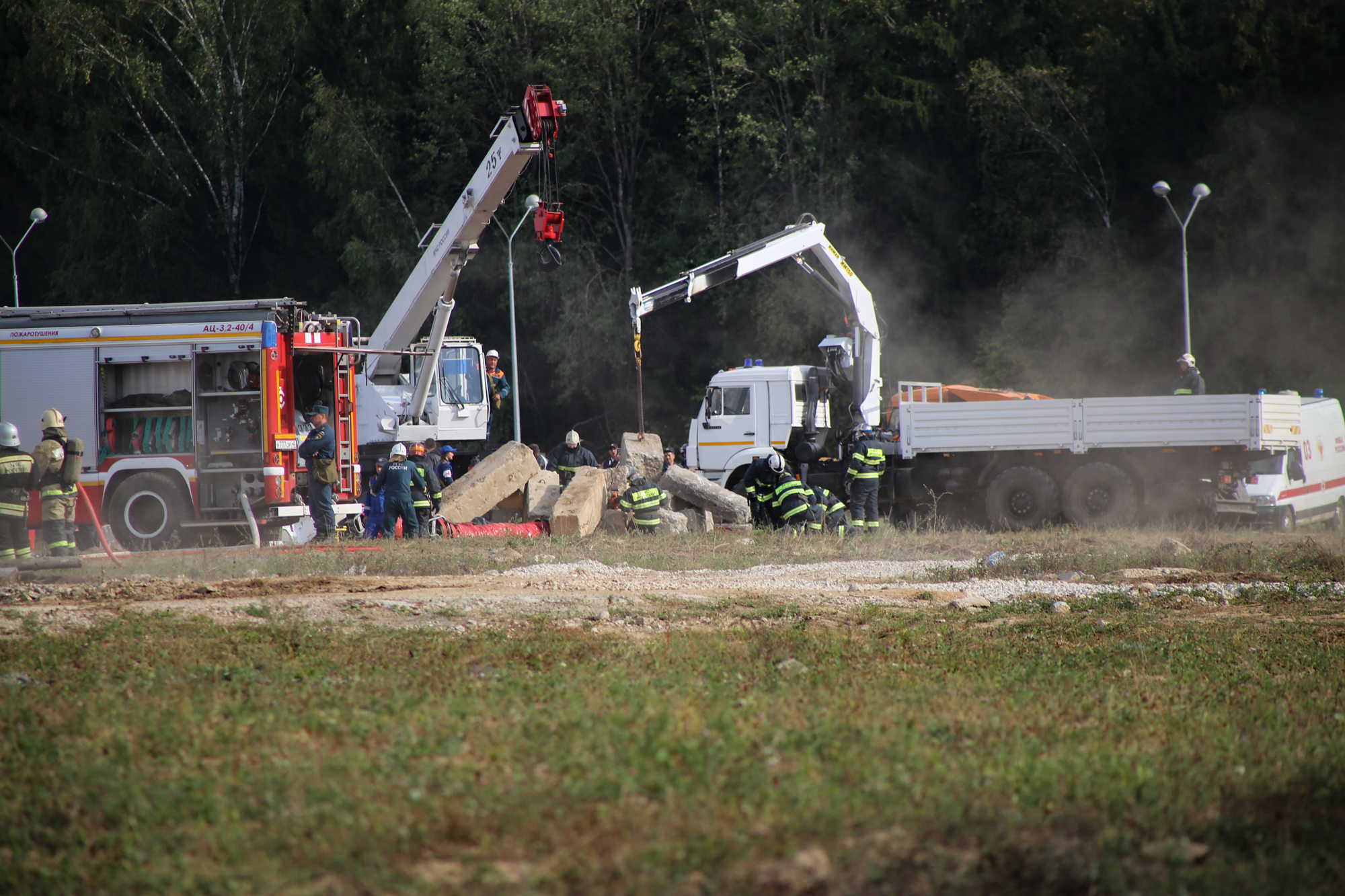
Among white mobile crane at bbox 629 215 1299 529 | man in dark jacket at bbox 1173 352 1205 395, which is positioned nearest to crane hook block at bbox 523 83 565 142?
white mobile crane at bbox 629 215 1299 529

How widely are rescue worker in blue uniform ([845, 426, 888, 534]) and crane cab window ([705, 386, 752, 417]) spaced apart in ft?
12.6

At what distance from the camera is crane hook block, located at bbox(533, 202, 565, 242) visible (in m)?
15.5

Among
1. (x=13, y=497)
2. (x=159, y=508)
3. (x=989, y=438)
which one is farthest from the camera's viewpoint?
(x=989, y=438)

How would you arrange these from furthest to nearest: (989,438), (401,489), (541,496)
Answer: (541,496)
(989,438)
(401,489)

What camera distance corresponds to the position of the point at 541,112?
14.9 m

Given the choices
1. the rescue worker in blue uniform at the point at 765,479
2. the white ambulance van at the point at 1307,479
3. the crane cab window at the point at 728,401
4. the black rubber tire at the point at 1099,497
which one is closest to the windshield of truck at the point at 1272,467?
the white ambulance van at the point at 1307,479

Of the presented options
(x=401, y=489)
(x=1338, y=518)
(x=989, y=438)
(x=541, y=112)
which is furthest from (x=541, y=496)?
(x=1338, y=518)

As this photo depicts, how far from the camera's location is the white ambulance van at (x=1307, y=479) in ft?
50.6

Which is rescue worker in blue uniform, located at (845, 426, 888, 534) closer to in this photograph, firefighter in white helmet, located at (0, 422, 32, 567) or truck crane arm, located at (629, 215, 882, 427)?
truck crane arm, located at (629, 215, 882, 427)

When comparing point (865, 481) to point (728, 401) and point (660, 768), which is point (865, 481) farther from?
point (660, 768)

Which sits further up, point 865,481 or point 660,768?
point 865,481

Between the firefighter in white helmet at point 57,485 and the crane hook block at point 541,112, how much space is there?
7063 millimetres

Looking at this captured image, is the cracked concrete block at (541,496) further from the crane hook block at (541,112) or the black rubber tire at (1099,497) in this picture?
the black rubber tire at (1099,497)

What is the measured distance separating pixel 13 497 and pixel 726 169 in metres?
24.5
